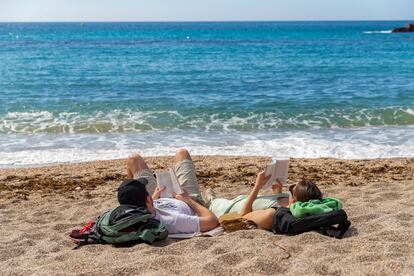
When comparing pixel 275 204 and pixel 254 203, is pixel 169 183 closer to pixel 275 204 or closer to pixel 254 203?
pixel 254 203

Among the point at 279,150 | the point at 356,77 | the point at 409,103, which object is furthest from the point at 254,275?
the point at 356,77

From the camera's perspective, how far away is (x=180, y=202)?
5.86m

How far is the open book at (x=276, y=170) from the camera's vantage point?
231 inches

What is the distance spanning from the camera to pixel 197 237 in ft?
18.0

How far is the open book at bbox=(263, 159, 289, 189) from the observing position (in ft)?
19.2

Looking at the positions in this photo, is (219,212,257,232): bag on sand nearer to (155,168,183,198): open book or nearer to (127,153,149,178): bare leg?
(155,168,183,198): open book

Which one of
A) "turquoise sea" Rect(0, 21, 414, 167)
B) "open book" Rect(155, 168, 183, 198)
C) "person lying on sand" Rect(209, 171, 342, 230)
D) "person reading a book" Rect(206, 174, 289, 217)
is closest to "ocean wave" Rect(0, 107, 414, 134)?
"turquoise sea" Rect(0, 21, 414, 167)

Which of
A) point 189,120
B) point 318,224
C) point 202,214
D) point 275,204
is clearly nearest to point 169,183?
point 202,214

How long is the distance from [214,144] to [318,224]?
686 cm

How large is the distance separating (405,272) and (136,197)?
248 centimetres

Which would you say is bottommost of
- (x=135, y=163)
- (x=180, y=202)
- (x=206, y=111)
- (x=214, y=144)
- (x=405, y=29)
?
(x=405, y=29)

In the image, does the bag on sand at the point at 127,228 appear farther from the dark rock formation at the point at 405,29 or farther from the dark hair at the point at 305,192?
the dark rock formation at the point at 405,29

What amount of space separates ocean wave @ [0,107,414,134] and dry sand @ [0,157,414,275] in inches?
215

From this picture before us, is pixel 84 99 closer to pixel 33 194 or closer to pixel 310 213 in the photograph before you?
pixel 33 194
